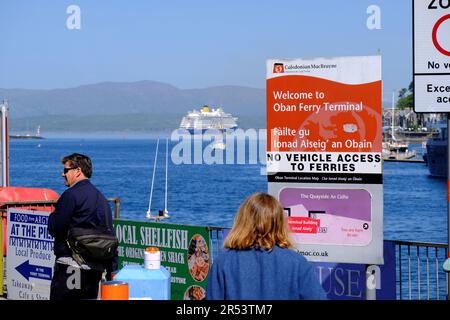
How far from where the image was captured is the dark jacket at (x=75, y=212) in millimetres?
8703

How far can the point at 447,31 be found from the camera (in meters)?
7.12

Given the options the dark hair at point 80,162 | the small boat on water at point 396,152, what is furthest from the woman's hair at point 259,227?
the small boat on water at point 396,152

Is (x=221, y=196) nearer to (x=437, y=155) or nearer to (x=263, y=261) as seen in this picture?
(x=437, y=155)

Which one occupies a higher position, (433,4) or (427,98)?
(433,4)

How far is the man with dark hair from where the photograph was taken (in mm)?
8727

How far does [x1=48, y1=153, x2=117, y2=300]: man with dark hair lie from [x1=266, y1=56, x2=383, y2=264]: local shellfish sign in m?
1.71

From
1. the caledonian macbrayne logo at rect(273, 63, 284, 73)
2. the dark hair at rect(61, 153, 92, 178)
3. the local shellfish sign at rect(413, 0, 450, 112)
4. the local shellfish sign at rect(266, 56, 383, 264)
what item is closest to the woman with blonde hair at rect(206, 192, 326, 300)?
the local shellfish sign at rect(413, 0, 450, 112)

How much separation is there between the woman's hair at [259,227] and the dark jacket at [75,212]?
3.65 metres

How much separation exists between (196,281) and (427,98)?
4.41 m

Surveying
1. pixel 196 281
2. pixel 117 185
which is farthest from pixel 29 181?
pixel 196 281

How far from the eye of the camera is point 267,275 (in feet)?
17.4

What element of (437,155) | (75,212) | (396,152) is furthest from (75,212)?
(396,152)

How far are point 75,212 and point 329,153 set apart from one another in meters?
2.46
